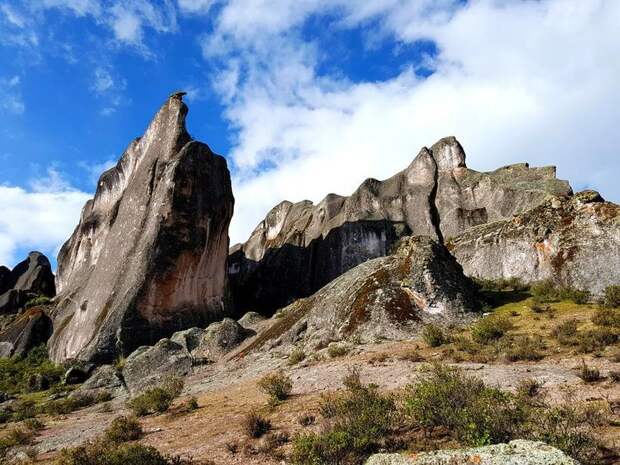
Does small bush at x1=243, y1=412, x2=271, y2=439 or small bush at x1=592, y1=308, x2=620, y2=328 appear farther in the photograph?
small bush at x1=592, y1=308, x2=620, y2=328

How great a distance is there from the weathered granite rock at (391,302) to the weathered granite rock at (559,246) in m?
5.49

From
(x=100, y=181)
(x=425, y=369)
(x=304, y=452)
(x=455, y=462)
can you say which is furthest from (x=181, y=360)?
(x=100, y=181)

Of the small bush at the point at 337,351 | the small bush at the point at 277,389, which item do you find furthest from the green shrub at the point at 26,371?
the small bush at the point at 277,389

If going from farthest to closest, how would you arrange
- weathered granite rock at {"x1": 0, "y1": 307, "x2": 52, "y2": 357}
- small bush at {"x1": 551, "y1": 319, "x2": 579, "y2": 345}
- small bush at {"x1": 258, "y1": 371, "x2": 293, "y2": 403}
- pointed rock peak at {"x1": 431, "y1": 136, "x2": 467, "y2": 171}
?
pointed rock peak at {"x1": 431, "y1": 136, "x2": 467, "y2": 171}
weathered granite rock at {"x1": 0, "y1": 307, "x2": 52, "y2": 357}
small bush at {"x1": 551, "y1": 319, "x2": 579, "y2": 345}
small bush at {"x1": 258, "y1": 371, "x2": 293, "y2": 403}

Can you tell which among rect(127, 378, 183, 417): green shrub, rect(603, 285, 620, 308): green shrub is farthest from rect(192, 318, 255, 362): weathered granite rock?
rect(603, 285, 620, 308): green shrub

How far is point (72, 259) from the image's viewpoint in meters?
63.3

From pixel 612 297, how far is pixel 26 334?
157 feet

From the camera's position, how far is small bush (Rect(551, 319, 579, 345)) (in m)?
18.1

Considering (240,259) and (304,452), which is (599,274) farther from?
(240,259)

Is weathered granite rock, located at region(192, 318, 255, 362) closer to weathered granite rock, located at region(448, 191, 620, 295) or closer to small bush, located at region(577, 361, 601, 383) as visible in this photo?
weathered granite rock, located at region(448, 191, 620, 295)

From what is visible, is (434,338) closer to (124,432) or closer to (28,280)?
(124,432)

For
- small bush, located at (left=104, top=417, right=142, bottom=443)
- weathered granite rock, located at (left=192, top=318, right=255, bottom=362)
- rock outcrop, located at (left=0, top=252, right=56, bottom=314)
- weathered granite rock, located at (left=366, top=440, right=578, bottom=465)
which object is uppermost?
rock outcrop, located at (left=0, top=252, right=56, bottom=314)

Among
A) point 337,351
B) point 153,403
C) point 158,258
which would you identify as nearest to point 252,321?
point 158,258

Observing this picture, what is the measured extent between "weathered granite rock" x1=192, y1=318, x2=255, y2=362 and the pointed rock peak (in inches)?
1712
